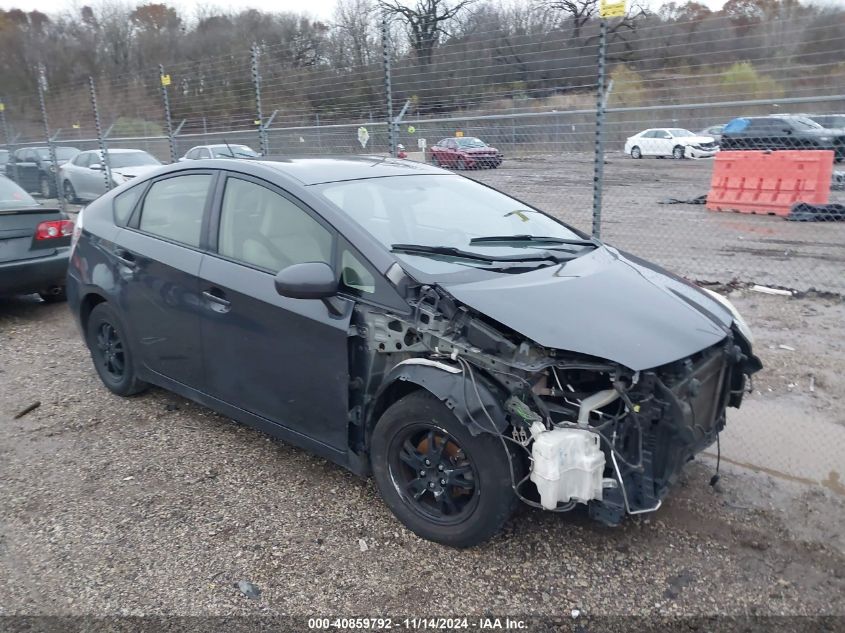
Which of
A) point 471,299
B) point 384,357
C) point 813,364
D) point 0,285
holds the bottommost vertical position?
point 813,364

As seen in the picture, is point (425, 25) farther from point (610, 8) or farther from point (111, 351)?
point (111, 351)

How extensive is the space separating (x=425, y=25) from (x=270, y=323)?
779 centimetres

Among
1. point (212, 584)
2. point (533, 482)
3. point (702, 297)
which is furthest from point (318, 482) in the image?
point (702, 297)

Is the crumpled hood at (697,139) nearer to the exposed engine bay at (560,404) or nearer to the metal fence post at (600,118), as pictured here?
the metal fence post at (600,118)

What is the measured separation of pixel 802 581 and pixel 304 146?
8.41m

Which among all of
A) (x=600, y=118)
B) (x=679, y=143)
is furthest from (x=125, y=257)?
(x=679, y=143)

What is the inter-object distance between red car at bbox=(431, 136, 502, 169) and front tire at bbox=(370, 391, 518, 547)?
6274 mm

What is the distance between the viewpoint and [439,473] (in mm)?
3008

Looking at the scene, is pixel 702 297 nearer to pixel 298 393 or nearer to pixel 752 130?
pixel 298 393

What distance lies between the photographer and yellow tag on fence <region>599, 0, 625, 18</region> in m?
5.95

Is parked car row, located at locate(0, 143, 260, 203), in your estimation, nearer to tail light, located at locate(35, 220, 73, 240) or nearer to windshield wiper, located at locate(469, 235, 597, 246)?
tail light, located at locate(35, 220, 73, 240)

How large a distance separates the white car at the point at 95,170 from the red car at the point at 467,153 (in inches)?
301

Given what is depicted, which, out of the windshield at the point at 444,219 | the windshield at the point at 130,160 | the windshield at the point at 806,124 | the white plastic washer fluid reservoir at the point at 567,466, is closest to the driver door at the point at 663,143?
the windshield at the point at 806,124

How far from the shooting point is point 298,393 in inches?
133
